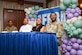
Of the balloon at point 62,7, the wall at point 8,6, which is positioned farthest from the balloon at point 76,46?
the wall at point 8,6

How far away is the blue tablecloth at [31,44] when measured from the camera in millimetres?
1191

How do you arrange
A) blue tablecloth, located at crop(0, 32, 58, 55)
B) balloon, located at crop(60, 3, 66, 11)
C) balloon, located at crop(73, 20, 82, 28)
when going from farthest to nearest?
balloon, located at crop(60, 3, 66, 11), balloon, located at crop(73, 20, 82, 28), blue tablecloth, located at crop(0, 32, 58, 55)

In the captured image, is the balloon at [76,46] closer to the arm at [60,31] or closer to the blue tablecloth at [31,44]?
the arm at [60,31]

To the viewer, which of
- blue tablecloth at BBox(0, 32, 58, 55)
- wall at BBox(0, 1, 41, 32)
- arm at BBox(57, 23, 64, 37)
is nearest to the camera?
blue tablecloth at BBox(0, 32, 58, 55)

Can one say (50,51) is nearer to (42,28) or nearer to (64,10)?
(42,28)

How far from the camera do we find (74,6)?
4.25m

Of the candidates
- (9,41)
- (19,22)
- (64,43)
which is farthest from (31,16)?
(9,41)

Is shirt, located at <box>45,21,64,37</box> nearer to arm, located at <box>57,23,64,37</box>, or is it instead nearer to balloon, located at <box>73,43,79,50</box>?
arm, located at <box>57,23,64,37</box>

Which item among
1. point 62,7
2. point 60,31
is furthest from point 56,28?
point 62,7

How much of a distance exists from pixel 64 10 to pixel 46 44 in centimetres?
331

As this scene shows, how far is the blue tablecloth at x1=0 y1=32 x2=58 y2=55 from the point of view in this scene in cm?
119

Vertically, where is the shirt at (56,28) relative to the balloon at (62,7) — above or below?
below

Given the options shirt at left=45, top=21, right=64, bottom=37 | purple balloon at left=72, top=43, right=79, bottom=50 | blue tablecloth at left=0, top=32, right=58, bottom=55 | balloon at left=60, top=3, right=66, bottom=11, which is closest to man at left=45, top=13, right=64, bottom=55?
shirt at left=45, top=21, right=64, bottom=37

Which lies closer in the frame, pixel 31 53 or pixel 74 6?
pixel 31 53
